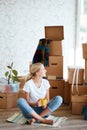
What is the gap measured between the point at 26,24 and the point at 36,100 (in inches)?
67.3

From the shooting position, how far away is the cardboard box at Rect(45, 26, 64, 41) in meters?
Answer: 3.95

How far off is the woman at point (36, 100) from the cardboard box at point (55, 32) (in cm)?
91

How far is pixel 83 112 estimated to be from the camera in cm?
336

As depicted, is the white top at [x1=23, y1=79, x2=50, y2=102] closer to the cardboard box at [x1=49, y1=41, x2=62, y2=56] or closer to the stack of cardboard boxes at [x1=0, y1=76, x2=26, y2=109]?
the stack of cardboard boxes at [x1=0, y1=76, x2=26, y2=109]

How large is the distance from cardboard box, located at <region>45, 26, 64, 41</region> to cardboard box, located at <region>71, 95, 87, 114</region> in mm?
975

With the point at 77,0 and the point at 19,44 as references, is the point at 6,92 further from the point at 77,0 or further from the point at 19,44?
the point at 77,0

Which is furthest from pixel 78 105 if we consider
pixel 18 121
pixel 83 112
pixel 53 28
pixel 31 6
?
pixel 31 6

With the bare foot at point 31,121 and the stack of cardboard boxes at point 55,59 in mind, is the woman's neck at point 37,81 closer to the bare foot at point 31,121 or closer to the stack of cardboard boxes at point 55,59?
the bare foot at point 31,121

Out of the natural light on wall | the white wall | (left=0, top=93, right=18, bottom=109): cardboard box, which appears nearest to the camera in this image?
(left=0, top=93, right=18, bottom=109): cardboard box

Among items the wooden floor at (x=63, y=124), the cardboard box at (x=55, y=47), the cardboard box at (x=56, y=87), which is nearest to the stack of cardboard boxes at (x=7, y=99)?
the wooden floor at (x=63, y=124)

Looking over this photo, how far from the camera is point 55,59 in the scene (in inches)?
155

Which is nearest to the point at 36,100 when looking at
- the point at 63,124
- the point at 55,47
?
the point at 63,124

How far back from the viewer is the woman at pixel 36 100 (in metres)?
2.98

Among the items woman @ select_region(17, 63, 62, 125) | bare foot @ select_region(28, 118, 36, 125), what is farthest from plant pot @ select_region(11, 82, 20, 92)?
bare foot @ select_region(28, 118, 36, 125)
